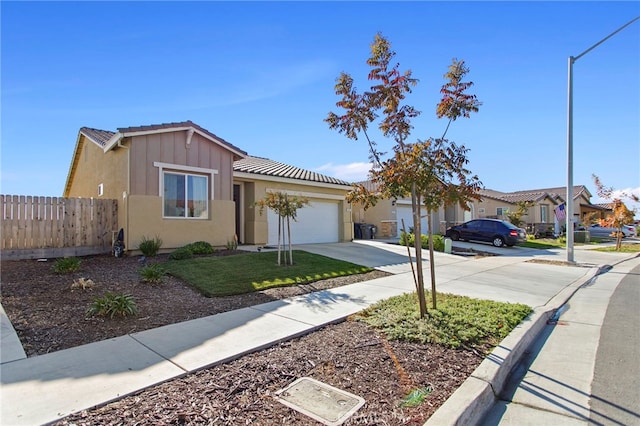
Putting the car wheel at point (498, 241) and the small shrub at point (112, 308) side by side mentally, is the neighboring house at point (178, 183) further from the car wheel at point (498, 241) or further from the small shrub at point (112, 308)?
the car wheel at point (498, 241)

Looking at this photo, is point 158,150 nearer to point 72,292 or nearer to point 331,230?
point 72,292

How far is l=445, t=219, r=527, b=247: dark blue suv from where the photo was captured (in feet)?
68.8

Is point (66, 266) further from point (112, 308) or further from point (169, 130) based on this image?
point (169, 130)

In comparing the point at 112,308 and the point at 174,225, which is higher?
the point at 174,225

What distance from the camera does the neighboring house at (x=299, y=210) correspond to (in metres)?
15.4

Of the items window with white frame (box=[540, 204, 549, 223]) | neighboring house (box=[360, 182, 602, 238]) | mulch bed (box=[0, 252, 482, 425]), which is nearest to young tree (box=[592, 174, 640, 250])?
neighboring house (box=[360, 182, 602, 238])

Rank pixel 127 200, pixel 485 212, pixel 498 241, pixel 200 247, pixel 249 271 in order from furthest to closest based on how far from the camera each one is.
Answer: pixel 485 212, pixel 498 241, pixel 200 247, pixel 127 200, pixel 249 271

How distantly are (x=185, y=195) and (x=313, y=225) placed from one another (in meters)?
7.20

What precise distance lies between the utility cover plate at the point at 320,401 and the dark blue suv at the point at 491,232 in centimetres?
2070

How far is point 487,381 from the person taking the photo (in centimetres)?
358

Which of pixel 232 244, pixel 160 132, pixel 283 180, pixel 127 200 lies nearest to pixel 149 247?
pixel 127 200

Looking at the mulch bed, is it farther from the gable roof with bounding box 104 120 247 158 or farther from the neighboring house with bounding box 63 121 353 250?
the gable roof with bounding box 104 120 247 158

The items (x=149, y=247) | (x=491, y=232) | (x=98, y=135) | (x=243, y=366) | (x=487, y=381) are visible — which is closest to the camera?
(x=487, y=381)

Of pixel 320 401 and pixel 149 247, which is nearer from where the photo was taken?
pixel 320 401
